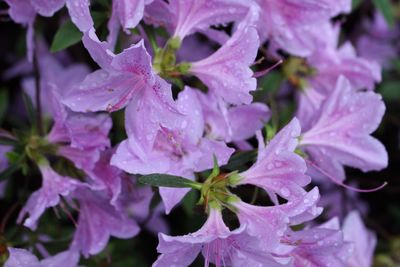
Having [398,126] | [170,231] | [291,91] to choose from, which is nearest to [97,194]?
[170,231]

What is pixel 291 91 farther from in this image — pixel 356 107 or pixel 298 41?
pixel 356 107

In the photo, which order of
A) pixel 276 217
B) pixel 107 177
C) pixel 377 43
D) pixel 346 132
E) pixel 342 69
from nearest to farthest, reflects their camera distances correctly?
1. pixel 276 217
2. pixel 107 177
3. pixel 346 132
4. pixel 342 69
5. pixel 377 43

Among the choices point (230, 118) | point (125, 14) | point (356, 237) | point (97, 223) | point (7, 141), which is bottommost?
point (356, 237)

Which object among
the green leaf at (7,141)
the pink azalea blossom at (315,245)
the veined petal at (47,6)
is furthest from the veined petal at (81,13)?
the pink azalea blossom at (315,245)

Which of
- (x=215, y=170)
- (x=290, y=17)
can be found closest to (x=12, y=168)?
(x=215, y=170)

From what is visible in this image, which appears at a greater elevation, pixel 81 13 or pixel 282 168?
pixel 81 13

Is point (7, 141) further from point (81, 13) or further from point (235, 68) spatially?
point (235, 68)

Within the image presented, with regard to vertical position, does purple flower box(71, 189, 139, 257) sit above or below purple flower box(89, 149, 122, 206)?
below

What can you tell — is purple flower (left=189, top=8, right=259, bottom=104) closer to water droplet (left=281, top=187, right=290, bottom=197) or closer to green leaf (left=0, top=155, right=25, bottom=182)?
water droplet (left=281, top=187, right=290, bottom=197)

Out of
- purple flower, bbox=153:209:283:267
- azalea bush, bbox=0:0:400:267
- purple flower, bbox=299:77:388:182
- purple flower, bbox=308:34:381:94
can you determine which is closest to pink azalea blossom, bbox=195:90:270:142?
azalea bush, bbox=0:0:400:267
